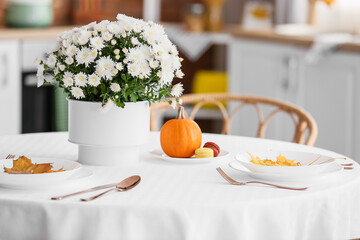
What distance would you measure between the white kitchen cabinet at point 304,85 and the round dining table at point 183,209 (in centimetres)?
195

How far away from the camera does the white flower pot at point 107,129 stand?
1718 millimetres

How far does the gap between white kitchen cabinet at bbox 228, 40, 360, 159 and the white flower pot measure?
203cm

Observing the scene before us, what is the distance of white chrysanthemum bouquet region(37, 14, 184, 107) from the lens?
5.35ft

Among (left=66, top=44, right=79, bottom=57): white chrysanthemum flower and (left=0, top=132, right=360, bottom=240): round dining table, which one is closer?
(left=0, top=132, right=360, bottom=240): round dining table

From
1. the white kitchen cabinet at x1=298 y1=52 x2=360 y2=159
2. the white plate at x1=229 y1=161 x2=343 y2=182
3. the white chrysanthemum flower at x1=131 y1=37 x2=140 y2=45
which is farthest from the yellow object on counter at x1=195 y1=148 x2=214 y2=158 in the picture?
the white kitchen cabinet at x1=298 y1=52 x2=360 y2=159

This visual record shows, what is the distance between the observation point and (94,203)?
1.44 m

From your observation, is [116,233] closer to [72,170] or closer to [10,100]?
[72,170]

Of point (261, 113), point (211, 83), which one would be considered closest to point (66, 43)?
point (261, 113)

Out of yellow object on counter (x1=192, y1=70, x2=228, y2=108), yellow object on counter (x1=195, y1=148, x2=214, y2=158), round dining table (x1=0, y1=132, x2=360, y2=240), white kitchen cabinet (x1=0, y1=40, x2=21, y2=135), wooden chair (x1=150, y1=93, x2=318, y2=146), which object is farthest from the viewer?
yellow object on counter (x1=192, y1=70, x2=228, y2=108)

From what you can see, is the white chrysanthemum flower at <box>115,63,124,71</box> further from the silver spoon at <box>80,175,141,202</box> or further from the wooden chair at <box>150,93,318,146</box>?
the wooden chair at <box>150,93,318,146</box>

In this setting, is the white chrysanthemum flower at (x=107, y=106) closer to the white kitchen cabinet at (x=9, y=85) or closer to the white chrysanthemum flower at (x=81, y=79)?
the white chrysanthemum flower at (x=81, y=79)

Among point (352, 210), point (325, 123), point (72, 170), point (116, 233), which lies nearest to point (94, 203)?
point (116, 233)

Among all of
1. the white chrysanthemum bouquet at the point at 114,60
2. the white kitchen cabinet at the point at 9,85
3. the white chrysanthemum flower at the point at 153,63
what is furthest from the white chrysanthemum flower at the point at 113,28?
the white kitchen cabinet at the point at 9,85

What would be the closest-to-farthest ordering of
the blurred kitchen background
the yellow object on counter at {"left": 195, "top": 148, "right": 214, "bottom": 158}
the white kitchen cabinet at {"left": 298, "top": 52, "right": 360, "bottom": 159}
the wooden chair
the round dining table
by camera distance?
the round dining table
the yellow object on counter at {"left": 195, "top": 148, "right": 214, "bottom": 158}
the wooden chair
the white kitchen cabinet at {"left": 298, "top": 52, "right": 360, "bottom": 159}
the blurred kitchen background
